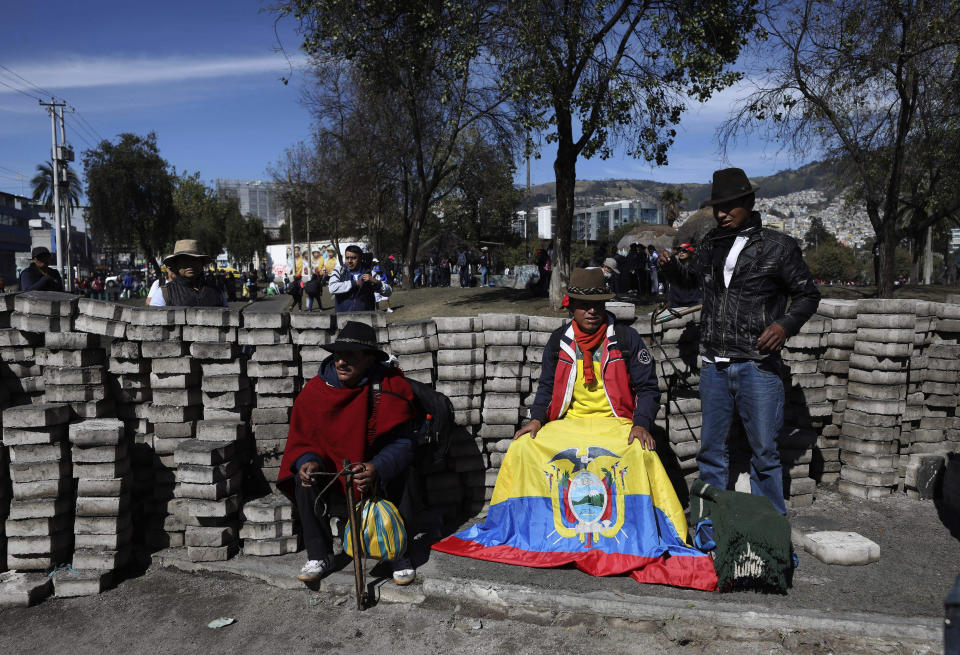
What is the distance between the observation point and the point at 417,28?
51.7ft

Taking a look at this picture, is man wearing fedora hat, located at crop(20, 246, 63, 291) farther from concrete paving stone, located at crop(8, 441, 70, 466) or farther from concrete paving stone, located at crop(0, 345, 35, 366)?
concrete paving stone, located at crop(8, 441, 70, 466)

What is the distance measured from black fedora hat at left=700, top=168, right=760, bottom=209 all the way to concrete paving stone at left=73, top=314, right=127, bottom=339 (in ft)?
13.6

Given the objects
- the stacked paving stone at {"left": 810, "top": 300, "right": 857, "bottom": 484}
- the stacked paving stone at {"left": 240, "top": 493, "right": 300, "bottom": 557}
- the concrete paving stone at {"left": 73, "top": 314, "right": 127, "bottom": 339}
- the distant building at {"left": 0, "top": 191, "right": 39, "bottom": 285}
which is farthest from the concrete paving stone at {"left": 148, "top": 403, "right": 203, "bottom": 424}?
the distant building at {"left": 0, "top": 191, "right": 39, "bottom": 285}

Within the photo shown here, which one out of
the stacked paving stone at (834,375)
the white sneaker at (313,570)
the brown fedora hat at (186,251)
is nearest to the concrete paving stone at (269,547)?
the white sneaker at (313,570)

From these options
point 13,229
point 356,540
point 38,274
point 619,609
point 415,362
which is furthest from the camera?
point 13,229

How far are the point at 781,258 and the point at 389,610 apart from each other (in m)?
3.24

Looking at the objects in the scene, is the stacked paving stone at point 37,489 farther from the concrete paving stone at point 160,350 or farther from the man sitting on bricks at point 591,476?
the man sitting on bricks at point 591,476

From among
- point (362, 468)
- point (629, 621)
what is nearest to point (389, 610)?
point (362, 468)

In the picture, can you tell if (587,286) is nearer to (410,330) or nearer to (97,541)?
(410,330)

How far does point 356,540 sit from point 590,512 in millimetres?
1471

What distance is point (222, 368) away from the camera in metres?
5.00

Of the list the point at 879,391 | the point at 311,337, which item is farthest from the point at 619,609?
the point at 879,391

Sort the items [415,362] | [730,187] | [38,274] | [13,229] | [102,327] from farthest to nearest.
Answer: [13,229] < [38,274] < [415,362] < [102,327] < [730,187]

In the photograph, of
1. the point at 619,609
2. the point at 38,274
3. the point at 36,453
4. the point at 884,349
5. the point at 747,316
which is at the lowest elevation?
the point at 619,609
